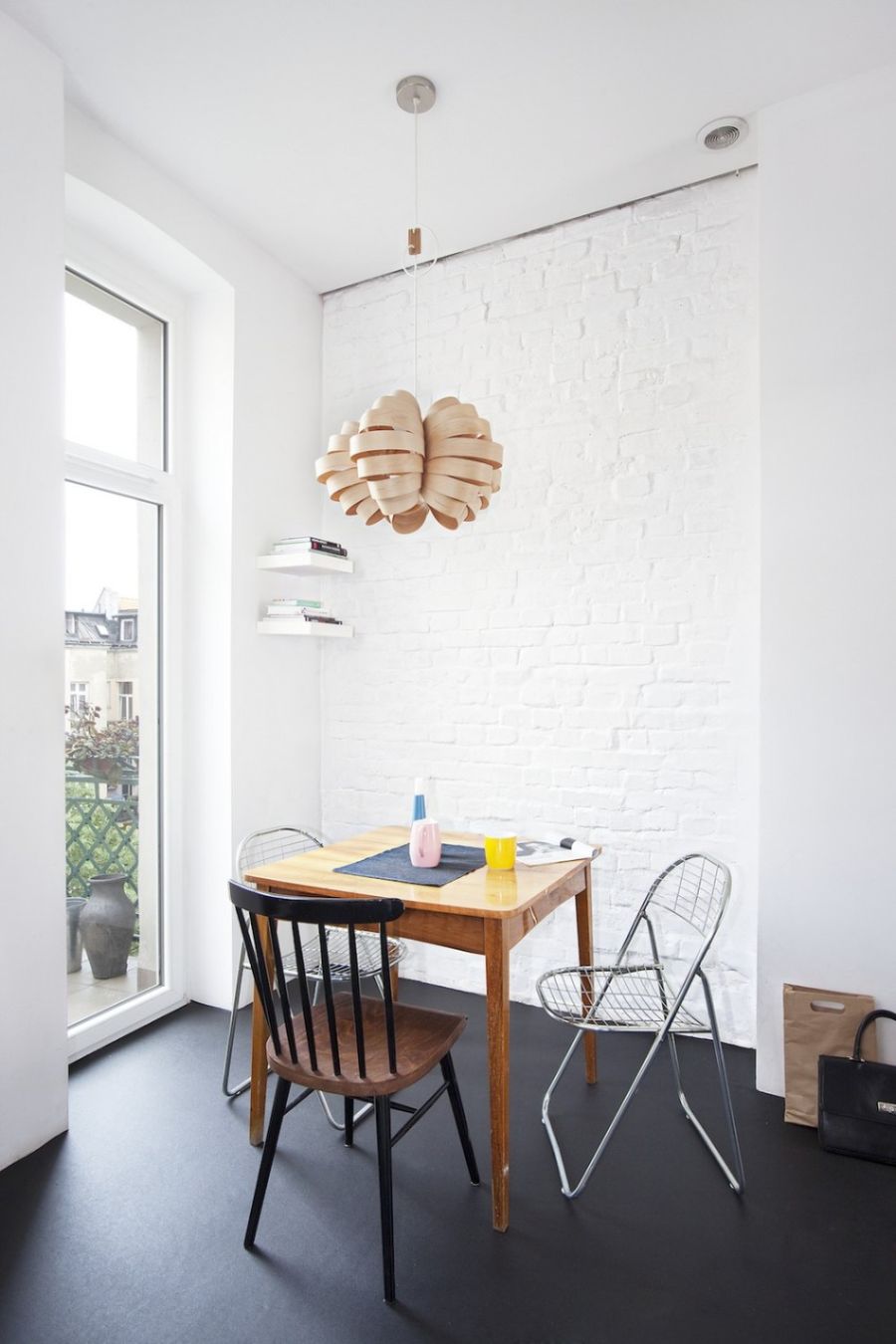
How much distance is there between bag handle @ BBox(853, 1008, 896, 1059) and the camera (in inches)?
83.9

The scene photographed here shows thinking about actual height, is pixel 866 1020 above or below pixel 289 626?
below

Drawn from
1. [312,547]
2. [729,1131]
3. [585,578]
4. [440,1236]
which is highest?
[312,547]

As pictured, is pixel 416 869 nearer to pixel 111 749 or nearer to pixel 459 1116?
pixel 459 1116

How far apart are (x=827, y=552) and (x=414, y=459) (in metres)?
1.28

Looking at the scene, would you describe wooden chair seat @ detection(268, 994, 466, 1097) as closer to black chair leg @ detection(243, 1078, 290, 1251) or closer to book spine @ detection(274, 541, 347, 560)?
black chair leg @ detection(243, 1078, 290, 1251)

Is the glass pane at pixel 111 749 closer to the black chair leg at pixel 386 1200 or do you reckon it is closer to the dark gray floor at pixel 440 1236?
the dark gray floor at pixel 440 1236

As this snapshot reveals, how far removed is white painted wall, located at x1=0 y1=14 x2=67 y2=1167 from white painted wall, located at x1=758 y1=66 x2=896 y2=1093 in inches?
83.5

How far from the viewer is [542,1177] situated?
2002mm

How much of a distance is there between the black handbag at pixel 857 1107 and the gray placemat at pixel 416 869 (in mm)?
1120

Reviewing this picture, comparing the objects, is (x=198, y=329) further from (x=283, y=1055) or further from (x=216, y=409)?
(x=283, y=1055)

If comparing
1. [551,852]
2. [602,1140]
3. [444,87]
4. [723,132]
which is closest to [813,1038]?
[602,1140]

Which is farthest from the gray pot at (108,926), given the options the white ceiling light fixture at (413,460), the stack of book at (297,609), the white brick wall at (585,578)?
the white ceiling light fixture at (413,460)

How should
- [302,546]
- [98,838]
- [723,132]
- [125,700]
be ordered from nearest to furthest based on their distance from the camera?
[723,132]
[98,838]
[125,700]
[302,546]

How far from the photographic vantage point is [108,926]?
2.79 m
